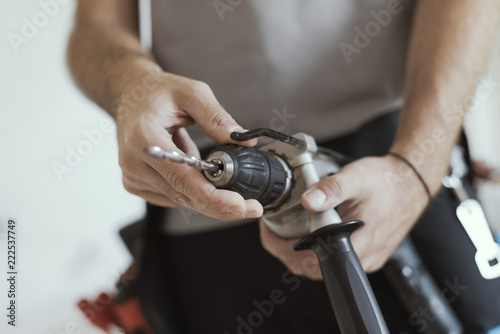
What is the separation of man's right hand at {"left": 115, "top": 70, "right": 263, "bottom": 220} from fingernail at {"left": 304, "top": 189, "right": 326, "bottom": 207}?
0.16 ft

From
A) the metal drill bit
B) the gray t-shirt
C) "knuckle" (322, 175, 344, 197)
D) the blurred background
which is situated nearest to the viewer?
the metal drill bit

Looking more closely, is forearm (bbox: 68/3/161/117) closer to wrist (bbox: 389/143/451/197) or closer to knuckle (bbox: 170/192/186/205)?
knuckle (bbox: 170/192/186/205)

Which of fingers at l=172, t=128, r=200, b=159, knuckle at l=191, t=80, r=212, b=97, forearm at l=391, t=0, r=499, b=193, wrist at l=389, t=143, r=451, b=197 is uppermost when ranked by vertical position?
knuckle at l=191, t=80, r=212, b=97

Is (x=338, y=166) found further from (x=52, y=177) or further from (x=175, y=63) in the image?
(x=52, y=177)

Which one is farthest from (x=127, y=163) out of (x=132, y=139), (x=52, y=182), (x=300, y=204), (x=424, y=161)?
(x=52, y=182)

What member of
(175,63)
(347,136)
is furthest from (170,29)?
(347,136)

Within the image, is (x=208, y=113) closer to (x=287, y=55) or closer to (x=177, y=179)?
(x=177, y=179)

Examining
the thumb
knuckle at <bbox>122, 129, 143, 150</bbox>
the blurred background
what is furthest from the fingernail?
the blurred background

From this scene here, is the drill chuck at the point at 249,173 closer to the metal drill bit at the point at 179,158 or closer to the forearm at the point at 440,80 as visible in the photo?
the metal drill bit at the point at 179,158

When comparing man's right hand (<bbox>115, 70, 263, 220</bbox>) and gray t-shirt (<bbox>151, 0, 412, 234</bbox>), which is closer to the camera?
man's right hand (<bbox>115, 70, 263, 220</bbox>)

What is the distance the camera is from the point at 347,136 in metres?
0.45

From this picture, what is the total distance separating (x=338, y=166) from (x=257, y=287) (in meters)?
0.19

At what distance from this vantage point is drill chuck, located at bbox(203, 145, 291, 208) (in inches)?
9.4

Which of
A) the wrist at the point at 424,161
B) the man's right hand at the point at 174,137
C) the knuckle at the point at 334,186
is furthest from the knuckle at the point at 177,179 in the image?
the wrist at the point at 424,161
